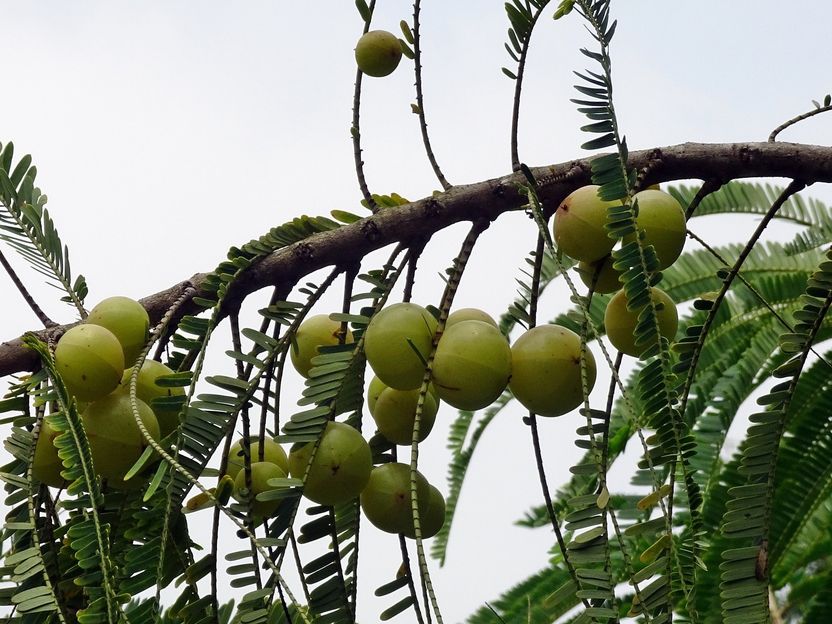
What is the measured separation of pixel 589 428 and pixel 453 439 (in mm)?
2285

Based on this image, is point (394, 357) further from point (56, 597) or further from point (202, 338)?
point (56, 597)

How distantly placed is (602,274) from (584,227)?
0.36 feet

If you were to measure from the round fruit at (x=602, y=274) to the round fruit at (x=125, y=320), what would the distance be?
0.63m

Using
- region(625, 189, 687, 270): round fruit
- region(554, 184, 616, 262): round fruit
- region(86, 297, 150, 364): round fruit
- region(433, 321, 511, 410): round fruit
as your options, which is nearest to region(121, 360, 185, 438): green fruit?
region(86, 297, 150, 364): round fruit

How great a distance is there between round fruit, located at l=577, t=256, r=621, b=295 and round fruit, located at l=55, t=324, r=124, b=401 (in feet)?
2.14

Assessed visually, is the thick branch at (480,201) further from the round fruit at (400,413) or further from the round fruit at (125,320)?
the round fruit at (400,413)

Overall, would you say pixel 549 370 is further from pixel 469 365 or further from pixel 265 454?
pixel 265 454

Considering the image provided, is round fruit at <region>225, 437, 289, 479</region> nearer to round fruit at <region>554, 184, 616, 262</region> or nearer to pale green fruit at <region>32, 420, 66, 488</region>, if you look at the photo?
pale green fruit at <region>32, 420, 66, 488</region>

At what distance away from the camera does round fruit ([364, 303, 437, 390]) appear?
1.17 m

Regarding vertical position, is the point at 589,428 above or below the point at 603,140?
below

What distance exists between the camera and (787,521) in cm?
233

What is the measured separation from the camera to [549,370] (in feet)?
3.91

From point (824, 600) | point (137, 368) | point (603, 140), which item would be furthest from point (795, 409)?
point (137, 368)

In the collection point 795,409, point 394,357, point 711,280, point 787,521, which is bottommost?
point 787,521
